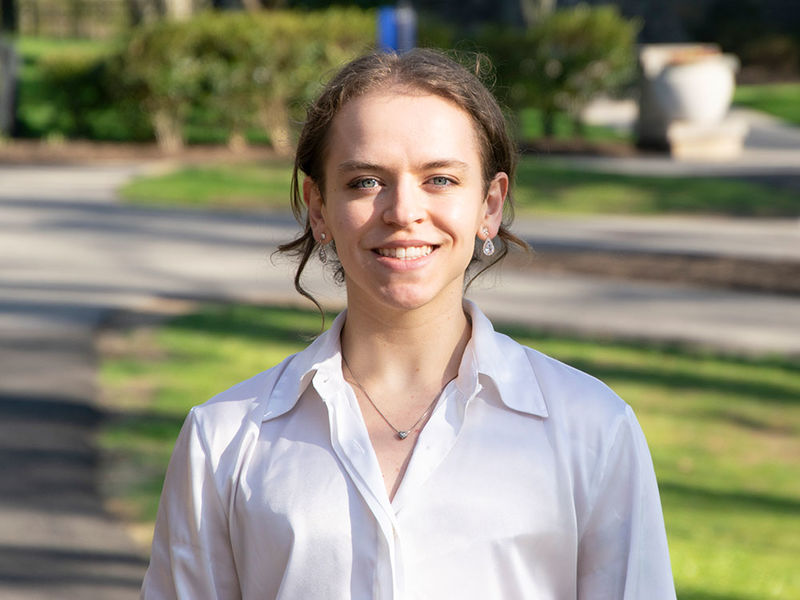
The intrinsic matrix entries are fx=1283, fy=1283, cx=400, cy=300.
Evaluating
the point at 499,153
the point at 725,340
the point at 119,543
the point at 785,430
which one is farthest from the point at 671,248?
the point at 499,153

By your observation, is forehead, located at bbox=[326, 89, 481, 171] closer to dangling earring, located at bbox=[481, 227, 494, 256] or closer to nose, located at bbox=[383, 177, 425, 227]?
nose, located at bbox=[383, 177, 425, 227]

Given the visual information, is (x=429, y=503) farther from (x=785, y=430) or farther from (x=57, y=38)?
(x=57, y=38)

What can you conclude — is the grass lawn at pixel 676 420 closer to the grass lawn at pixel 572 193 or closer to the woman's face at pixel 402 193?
the woman's face at pixel 402 193

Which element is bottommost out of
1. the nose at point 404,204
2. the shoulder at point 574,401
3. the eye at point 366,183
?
the shoulder at point 574,401

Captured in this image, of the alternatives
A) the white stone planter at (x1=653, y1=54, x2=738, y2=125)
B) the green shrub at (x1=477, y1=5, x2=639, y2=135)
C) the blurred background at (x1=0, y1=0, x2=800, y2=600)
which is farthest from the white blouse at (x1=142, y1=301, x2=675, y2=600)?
the green shrub at (x1=477, y1=5, x2=639, y2=135)

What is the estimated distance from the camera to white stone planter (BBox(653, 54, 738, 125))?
18906mm

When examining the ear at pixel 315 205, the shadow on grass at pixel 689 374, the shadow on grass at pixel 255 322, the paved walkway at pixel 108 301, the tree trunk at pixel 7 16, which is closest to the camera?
the ear at pixel 315 205

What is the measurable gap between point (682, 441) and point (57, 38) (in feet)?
129

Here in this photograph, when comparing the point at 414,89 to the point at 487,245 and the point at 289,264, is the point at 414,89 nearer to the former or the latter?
the point at 487,245

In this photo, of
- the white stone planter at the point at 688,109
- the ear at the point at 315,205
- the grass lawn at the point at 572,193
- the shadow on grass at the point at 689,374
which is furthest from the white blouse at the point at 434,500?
the white stone planter at the point at 688,109

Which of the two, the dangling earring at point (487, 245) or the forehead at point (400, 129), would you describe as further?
the dangling earring at point (487, 245)

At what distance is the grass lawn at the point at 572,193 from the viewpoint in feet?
46.6

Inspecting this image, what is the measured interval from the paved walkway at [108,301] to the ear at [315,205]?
3141 mm

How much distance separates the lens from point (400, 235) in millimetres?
1943
